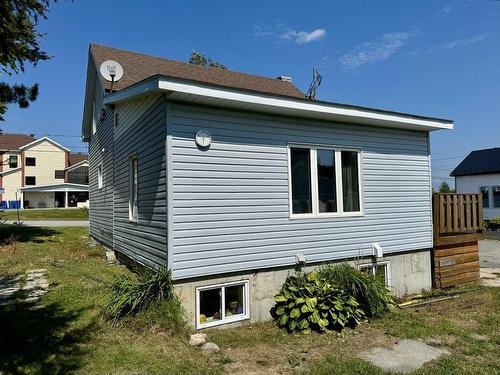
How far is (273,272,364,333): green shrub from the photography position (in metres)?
5.78

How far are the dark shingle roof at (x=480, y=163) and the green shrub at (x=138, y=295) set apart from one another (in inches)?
1076

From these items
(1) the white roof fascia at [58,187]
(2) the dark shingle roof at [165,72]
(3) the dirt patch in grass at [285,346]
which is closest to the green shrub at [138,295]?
(3) the dirt patch in grass at [285,346]

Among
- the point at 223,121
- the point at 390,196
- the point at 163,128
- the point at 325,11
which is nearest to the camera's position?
the point at 163,128

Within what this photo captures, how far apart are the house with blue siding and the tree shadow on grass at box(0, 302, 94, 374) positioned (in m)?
1.51

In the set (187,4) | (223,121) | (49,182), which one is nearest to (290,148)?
(223,121)

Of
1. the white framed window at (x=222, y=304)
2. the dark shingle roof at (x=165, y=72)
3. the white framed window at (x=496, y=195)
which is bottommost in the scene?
the white framed window at (x=222, y=304)

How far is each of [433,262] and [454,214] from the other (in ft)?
4.44

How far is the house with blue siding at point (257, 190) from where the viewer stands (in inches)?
221

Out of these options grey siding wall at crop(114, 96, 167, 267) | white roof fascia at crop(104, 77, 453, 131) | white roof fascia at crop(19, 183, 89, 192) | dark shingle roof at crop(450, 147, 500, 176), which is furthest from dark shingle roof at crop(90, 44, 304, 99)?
white roof fascia at crop(19, 183, 89, 192)

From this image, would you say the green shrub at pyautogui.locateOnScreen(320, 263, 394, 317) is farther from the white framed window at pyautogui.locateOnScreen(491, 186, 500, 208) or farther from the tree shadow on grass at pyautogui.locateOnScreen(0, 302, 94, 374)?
the white framed window at pyautogui.locateOnScreen(491, 186, 500, 208)

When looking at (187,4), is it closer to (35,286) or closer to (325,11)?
(325,11)

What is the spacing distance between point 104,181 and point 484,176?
26.4 m

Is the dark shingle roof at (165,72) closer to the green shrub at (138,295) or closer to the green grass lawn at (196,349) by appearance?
the green shrub at (138,295)

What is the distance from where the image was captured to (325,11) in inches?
385
